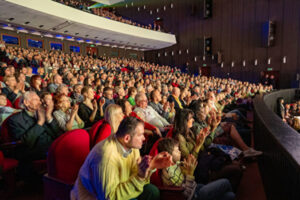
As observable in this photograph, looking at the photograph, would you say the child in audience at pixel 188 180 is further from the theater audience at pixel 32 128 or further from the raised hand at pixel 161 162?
the theater audience at pixel 32 128

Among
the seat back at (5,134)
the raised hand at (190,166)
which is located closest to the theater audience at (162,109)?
the raised hand at (190,166)

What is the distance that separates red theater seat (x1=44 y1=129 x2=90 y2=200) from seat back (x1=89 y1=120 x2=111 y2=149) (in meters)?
0.14

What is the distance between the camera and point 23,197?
2.00 m

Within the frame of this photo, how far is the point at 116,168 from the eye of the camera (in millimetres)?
1113

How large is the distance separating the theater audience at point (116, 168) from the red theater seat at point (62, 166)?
0.54 ft

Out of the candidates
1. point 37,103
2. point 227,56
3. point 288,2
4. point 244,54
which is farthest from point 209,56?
point 37,103

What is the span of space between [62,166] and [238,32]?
47.0ft

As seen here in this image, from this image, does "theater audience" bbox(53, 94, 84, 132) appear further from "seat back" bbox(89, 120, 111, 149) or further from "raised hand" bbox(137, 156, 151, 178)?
"raised hand" bbox(137, 156, 151, 178)

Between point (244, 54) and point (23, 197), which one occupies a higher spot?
point (244, 54)

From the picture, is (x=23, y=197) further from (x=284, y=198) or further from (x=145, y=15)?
(x=145, y=15)

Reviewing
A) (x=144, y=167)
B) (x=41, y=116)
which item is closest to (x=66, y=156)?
(x=144, y=167)

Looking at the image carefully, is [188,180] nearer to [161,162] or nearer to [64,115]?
[161,162]

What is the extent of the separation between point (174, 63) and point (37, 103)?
1605 centimetres

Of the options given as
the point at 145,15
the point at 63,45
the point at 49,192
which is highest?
the point at 145,15
